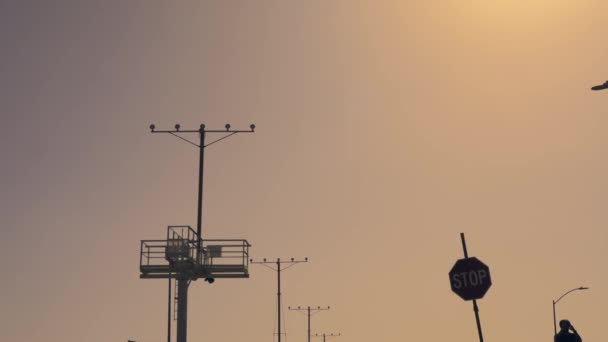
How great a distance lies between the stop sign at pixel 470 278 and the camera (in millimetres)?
16609

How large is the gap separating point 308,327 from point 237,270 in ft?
278

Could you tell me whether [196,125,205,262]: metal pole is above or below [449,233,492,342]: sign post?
above

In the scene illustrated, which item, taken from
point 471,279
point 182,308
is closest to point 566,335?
point 471,279

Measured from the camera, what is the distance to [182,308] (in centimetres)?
A: 4688

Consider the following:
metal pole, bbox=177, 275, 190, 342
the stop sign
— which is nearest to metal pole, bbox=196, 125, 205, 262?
metal pole, bbox=177, 275, 190, 342

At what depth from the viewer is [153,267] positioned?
4775 centimetres

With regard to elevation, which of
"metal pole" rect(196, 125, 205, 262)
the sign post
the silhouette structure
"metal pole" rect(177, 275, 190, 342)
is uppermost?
"metal pole" rect(196, 125, 205, 262)

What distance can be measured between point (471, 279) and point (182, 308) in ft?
105

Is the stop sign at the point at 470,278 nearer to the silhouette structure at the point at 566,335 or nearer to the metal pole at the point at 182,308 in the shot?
the silhouette structure at the point at 566,335

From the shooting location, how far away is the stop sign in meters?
16.6

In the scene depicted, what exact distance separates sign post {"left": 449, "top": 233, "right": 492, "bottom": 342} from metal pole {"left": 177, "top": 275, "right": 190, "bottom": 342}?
31.6m

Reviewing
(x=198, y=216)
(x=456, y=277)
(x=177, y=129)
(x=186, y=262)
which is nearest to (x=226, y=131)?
(x=177, y=129)

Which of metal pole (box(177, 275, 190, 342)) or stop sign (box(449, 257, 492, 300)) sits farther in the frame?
metal pole (box(177, 275, 190, 342))

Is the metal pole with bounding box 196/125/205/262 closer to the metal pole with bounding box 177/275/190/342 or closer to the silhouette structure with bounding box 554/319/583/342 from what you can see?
the metal pole with bounding box 177/275/190/342
